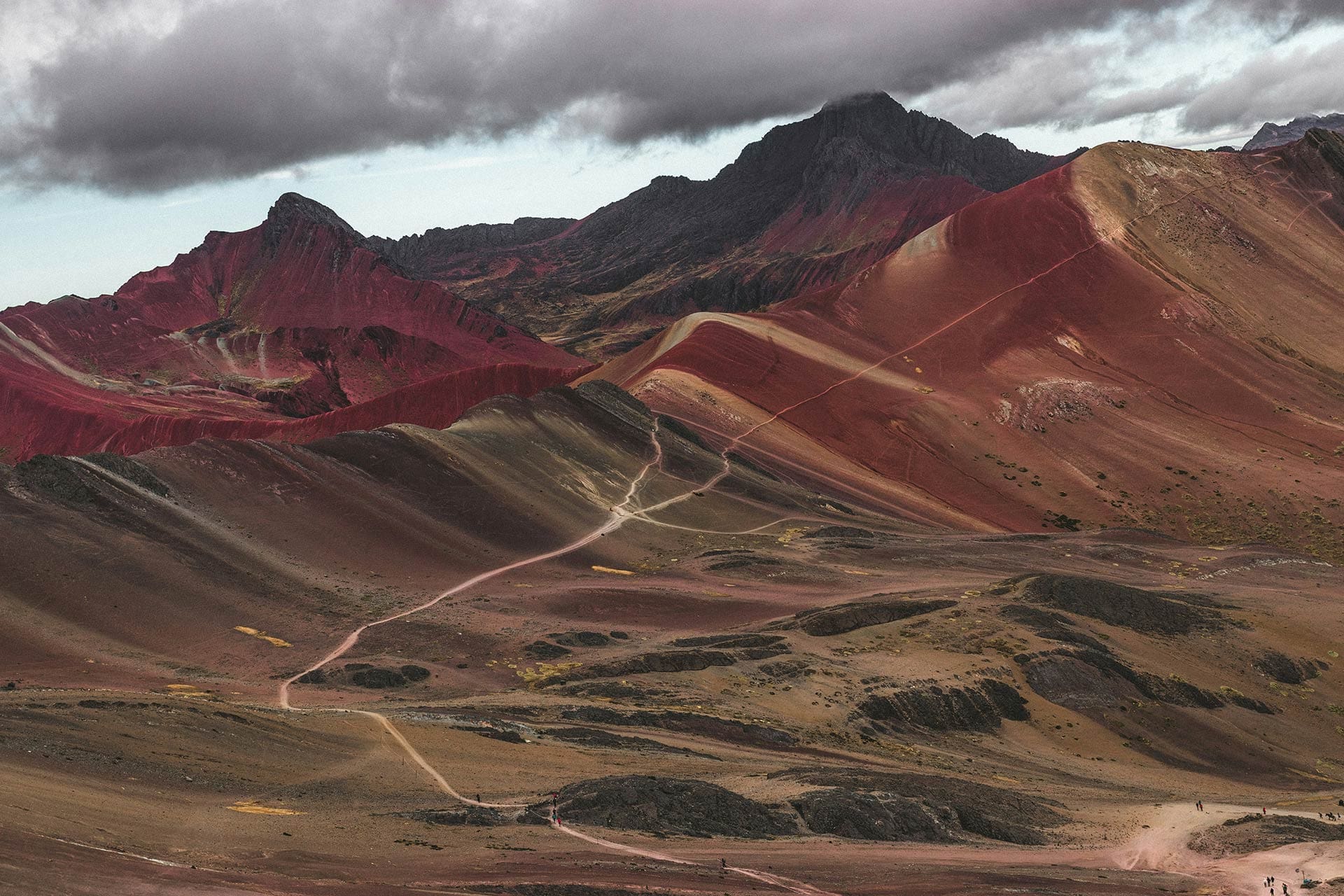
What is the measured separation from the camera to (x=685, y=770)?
121 feet

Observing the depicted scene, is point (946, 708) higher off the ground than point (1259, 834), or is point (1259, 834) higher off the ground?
point (1259, 834)

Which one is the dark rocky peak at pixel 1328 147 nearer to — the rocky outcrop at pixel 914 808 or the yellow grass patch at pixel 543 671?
the yellow grass patch at pixel 543 671

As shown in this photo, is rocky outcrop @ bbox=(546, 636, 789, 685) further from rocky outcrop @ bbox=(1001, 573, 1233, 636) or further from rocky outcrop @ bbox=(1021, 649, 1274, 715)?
rocky outcrop @ bbox=(1001, 573, 1233, 636)

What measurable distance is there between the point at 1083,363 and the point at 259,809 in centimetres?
11733

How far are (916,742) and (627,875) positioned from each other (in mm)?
24433

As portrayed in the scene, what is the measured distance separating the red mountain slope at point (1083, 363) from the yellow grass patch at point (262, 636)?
5679 cm

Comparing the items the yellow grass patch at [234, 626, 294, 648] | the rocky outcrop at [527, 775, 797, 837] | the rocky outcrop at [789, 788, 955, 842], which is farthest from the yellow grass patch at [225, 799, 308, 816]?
the yellow grass patch at [234, 626, 294, 648]

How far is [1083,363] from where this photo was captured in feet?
424

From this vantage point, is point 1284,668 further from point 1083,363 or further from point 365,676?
point 1083,363

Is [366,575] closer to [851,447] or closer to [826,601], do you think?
[826,601]

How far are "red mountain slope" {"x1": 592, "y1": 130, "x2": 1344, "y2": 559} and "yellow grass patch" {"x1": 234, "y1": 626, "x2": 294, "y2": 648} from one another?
5679cm

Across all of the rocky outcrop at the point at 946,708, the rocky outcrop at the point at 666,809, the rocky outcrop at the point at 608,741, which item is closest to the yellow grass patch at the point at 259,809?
the rocky outcrop at the point at 666,809

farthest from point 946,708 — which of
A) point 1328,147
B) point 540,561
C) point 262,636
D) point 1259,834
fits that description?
point 1328,147

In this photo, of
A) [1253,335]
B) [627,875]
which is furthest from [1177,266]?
[627,875]
